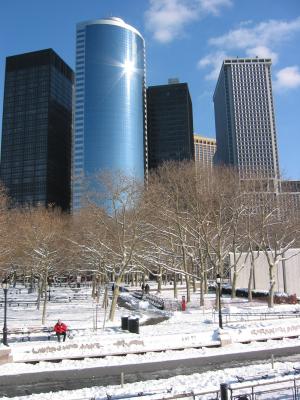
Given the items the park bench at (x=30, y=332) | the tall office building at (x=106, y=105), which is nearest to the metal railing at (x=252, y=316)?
the park bench at (x=30, y=332)

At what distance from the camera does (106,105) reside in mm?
183750

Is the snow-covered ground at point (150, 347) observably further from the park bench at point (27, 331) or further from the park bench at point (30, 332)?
the park bench at point (27, 331)

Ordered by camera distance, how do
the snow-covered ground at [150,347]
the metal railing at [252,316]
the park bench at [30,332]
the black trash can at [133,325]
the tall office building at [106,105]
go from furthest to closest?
1. the tall office building at [106,105]
2. the metal railing at [252,316]
3. the black trash can at [133,325]
4. the park bench at [30,332]
5. the snow-covered ground at [150,347]

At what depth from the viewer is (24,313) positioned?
123ft

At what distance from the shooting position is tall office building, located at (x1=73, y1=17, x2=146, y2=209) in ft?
589

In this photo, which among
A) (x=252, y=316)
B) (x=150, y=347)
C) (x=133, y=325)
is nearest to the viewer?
(x=150, y=347)

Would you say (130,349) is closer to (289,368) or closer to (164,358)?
(164,358)

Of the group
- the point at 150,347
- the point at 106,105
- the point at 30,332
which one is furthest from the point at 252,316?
the point at 106,105

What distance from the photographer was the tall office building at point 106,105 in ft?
589

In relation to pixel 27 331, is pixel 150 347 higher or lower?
lower

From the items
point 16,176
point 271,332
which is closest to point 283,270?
point 271,332

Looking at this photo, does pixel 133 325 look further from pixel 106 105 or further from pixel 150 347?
pixel 106 105

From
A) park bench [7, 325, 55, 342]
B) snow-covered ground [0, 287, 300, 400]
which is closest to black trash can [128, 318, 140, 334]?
snow-covered ground [0, 287, 300, 400]

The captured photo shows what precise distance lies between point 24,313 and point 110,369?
71.9 feet
